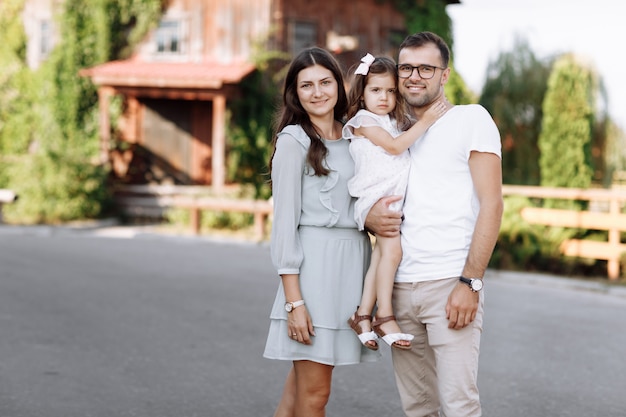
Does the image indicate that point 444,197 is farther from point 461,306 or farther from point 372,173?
point 461,306

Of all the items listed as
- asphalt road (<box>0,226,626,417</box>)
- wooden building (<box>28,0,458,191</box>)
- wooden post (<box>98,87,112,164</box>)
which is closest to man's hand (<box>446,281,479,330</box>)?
asphalt road (<box>0,226,626,417</box>)

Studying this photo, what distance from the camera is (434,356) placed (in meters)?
3.70

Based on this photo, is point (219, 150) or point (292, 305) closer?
point (292, 305)

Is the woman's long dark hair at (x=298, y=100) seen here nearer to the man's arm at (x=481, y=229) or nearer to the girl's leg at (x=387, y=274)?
the girl's leg at (x=387, y=274)

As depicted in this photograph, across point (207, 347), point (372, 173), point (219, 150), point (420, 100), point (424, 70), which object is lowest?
point (207, 347)

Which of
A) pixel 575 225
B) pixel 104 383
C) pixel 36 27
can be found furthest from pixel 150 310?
pixel 36 27

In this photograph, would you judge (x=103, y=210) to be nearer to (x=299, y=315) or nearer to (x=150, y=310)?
(x=150, y=310)

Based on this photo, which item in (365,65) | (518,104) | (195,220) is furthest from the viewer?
(518,104)

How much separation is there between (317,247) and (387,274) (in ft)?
1.05

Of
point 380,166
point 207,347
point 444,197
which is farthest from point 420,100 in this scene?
point 207,347

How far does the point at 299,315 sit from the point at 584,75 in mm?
12274

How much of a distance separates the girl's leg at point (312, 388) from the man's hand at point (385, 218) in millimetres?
634

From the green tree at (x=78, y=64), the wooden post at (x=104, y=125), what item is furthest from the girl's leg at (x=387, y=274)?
the green tree at (x=78, y=64)

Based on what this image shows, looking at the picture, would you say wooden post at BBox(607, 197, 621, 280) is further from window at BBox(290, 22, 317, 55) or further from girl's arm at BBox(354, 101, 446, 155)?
window at BBox(290, 22, 317, 55)
